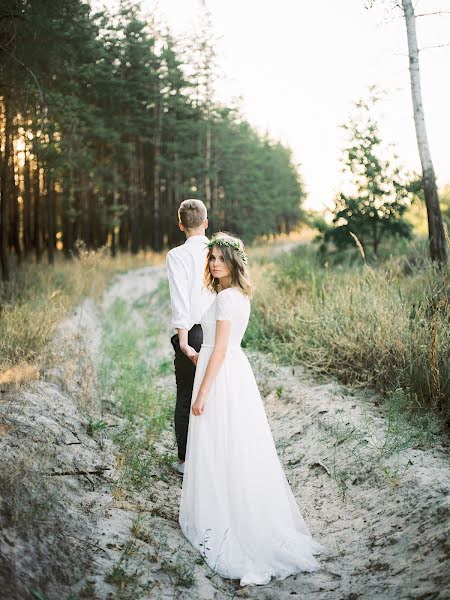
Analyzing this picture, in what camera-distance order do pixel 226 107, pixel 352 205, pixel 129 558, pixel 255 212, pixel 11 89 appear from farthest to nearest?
pixel 255 212, pixel 226 107, pixel 11 89, pixel 352 205, pixel 129 558

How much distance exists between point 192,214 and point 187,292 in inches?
27.5

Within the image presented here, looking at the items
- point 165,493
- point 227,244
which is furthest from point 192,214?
point 165,493

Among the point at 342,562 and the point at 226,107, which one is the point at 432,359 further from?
the point at 226,107

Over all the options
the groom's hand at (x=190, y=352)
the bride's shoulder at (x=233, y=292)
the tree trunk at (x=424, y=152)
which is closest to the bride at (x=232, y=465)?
the bride's shoulder at (x=233, y=292)

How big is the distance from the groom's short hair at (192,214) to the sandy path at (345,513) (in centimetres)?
239

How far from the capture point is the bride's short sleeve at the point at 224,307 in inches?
Answer: 158

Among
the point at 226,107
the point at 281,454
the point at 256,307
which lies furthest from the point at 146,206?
the point at 281,454

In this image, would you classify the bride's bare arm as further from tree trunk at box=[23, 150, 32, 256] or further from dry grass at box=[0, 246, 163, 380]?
tree trunk at box=[23, 150, 32, 256]

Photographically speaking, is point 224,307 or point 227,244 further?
point 227,244

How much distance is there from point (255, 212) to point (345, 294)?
3696 centimetres

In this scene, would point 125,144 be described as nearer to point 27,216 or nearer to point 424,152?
point 27,216

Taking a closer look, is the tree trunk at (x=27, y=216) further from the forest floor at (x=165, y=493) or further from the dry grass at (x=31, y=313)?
the forest floor at (x=165, y=493)

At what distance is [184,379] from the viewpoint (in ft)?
17.6

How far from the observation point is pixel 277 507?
163 inches
